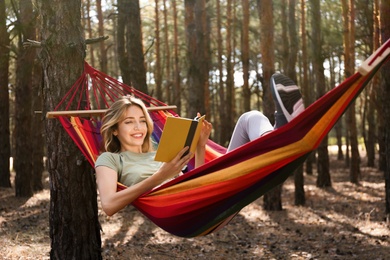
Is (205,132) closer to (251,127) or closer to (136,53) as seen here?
(251,127)

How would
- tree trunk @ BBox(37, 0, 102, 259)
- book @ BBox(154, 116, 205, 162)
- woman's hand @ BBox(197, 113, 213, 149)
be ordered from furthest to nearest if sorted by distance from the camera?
tree trunk @ BBox(37, 0, 102, 259) → woman's hand @ BBox(197, 113, 213, 149) → book @ BBox(154, 116, 205, 162)

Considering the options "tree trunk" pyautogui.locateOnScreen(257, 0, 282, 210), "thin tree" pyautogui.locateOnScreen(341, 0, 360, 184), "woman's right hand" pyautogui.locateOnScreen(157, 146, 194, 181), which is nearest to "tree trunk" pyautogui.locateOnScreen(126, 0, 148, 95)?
"tree trunk" pyautogui.locateOnScreen(257, 0, 282, 210)

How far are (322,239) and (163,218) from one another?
3.17 metres

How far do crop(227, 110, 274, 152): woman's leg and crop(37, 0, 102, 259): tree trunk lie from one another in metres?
1.01

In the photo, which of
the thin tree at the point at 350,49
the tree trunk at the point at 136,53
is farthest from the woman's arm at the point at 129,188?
the thin tree at the point at 350,49

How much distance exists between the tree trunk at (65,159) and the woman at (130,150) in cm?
70

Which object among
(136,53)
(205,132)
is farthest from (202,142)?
(136,53)

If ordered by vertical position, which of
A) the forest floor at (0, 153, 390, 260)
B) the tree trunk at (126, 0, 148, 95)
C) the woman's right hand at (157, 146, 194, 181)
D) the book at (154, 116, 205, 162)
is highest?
the tree trunk at (126, 0, 148, 95)

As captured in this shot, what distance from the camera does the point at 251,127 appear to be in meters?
2.87

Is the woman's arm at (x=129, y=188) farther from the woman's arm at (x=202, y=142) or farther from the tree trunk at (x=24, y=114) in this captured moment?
the tree trunk at (x=24, y=114)

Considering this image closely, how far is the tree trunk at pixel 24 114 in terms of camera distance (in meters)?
7.84

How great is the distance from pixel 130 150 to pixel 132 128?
5.7 inches

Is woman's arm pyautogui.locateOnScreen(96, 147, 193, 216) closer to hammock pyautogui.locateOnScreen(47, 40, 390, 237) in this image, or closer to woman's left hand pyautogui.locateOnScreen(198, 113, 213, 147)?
hammock pyautogui.locateOnScreen(47, 40, 390, 237)

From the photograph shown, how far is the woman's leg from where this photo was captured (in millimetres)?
2814
